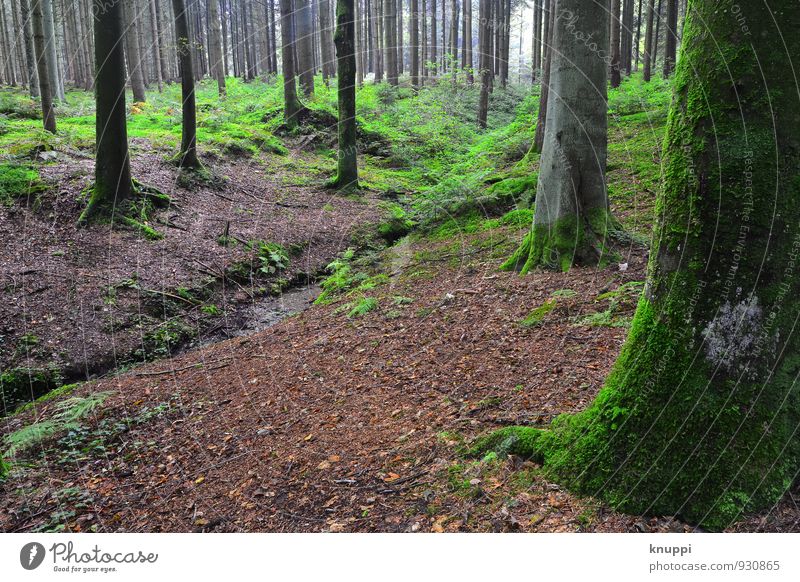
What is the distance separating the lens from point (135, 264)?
961 cm

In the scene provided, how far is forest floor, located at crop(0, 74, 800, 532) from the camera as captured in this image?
3518 mm

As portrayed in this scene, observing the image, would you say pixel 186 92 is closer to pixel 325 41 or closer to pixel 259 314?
pixel 259 314

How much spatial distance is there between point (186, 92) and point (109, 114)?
2.97 meters

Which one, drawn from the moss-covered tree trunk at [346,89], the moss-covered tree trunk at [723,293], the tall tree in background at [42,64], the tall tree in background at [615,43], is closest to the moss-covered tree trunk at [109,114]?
the tall tree in background at [42,64]

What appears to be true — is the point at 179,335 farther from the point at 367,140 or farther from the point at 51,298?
the point at 367,140

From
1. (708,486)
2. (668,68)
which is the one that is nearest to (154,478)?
(708,486)

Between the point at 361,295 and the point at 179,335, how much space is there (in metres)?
3.15

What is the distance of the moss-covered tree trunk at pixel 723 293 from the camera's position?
2674 mm

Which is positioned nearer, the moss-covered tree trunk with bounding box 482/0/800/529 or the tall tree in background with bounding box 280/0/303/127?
the moss-covered tree trunk with bounding box 482/0/800/529

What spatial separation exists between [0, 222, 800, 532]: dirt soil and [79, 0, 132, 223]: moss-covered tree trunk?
4946 mm

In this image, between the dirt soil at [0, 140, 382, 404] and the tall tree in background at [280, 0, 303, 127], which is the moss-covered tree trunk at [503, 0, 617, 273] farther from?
the tall tree in background at [280, 0, 303, 127]
